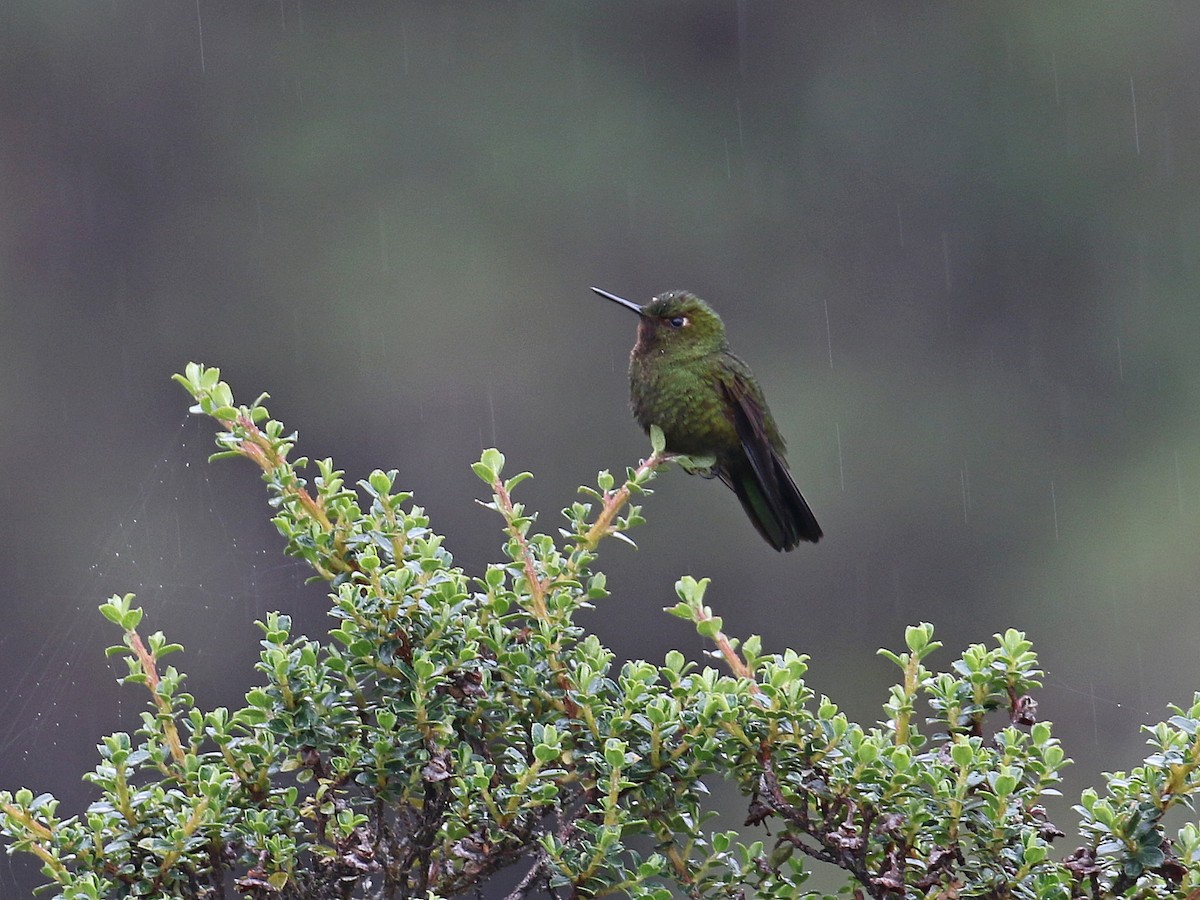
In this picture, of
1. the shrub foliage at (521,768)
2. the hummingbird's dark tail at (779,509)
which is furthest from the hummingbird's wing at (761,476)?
the shrub foliage at (521,768)

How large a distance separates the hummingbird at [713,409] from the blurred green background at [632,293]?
6348 mm

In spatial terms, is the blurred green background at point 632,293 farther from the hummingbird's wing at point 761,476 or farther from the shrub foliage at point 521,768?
the shrub foliage at point 521,768

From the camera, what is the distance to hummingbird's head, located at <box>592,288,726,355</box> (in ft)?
8.98

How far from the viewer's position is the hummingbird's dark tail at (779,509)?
8.25 ft

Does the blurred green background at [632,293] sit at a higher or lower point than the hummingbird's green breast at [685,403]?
higher

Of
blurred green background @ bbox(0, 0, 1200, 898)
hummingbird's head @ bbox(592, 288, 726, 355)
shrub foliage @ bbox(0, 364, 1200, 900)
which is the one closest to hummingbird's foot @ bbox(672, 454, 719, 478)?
hummingbird's head @ bbox(592, 288, 726, 355)

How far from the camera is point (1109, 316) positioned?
11.8 meters

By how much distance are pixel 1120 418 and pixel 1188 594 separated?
183 cm

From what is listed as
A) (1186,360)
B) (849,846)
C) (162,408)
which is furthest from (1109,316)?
(849,846)

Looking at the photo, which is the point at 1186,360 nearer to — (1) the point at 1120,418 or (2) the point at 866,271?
(1) the point at 1120,418

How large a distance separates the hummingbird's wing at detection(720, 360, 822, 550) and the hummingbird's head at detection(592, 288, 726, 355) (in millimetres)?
84

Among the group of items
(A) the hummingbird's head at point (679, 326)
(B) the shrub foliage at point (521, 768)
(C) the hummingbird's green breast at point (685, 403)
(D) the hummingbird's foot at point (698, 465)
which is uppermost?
(A) the hummingbird's head at point (679, 326)

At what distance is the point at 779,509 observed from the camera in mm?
2533

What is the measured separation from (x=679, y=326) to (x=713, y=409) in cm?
22
